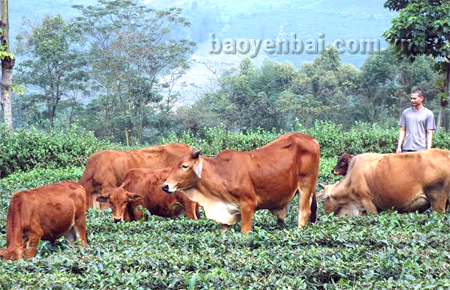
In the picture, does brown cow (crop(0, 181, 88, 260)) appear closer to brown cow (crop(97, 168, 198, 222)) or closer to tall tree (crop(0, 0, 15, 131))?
brown cow (crop(97, 168, 198, 222))

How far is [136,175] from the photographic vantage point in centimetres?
1188

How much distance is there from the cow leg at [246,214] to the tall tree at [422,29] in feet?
51.6

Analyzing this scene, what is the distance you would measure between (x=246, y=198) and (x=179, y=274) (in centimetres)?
278

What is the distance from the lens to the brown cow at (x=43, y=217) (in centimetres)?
795

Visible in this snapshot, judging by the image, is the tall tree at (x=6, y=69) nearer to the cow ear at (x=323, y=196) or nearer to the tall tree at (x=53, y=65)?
the cow ear at (x=323, y=196)

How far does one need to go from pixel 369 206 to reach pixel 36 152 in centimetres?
1226

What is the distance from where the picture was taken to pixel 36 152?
2061 centimetres

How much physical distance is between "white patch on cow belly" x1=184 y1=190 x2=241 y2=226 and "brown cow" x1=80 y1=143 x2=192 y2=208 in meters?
4.13

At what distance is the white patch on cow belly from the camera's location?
9.49 meters

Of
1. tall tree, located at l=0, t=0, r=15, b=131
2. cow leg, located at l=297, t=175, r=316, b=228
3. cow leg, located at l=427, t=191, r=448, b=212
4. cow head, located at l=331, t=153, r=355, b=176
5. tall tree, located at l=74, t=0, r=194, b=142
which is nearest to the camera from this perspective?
cow leg, located at l=297, t=175, r=316, b=228

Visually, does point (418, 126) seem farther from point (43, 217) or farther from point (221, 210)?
point (43, 217)

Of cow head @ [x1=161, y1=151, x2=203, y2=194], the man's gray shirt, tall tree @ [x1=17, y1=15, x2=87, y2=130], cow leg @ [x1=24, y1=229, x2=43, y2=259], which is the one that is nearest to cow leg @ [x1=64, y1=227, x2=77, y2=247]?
cow leg @ [x1=24, y1=229, x2=43, y2=259]

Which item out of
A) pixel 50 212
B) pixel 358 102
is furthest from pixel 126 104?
pixel 50 212

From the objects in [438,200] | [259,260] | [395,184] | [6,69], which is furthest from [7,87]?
[259,260]
